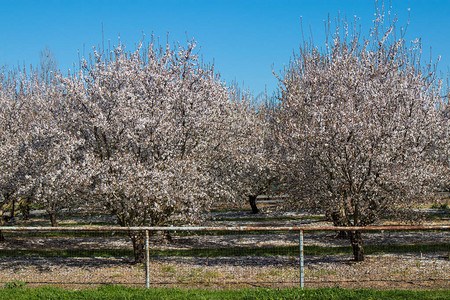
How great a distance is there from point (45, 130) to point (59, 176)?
1.70m

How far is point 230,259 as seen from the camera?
13.7 m

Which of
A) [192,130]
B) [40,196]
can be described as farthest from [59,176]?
[192,130]

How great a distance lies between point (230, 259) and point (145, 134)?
4.48m

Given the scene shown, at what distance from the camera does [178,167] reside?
44.0 ft

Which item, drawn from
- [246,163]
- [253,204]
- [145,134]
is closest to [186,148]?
[145,134]

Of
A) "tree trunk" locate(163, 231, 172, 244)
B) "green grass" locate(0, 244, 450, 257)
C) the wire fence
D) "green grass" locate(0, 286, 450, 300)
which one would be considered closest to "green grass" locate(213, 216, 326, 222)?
the wire fence

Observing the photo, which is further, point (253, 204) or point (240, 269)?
point (253, 204)

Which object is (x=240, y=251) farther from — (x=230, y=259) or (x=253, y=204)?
(x=253, y=204)

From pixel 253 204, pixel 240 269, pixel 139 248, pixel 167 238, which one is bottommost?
pixel 240 269

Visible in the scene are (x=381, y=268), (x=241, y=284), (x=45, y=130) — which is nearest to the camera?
(x=241, y=284)

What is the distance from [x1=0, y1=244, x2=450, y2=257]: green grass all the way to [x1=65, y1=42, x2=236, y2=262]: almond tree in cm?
152

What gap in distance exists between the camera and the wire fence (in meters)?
10.5

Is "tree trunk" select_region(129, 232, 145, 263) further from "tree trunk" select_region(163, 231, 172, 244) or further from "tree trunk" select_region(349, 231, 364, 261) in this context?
"tree trunk" select_region(349, 231, 364, 261)

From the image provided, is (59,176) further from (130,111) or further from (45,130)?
(130,111)
